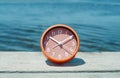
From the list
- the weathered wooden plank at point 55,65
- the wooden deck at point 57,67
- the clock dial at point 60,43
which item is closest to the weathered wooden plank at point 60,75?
the wooden deck at point 57,67

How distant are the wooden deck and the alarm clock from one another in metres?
0.15

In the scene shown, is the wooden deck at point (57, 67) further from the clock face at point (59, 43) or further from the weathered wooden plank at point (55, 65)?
the clock face at point (59, 43)

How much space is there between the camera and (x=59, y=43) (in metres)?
6.48

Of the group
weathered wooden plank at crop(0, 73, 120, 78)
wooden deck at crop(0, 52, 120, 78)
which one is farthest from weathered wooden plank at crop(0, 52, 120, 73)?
weathered wooden plank at crop(0, 73, 120, 78)

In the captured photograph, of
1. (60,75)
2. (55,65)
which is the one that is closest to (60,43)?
(55,65)

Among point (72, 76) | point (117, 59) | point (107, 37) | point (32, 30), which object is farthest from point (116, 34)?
point (72, 76)

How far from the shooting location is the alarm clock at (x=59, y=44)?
20.9ft

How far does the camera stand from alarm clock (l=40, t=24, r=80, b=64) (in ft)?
20.9

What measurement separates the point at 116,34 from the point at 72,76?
33.1 feet

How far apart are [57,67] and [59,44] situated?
0.45 m

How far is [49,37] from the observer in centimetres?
658

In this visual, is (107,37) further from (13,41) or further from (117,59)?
(117,59)

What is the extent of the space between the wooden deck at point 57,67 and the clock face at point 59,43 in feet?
0.62

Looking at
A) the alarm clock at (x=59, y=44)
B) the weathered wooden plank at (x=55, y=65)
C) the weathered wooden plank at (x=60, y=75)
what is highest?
the alarm clock at (x=59, y=44)
